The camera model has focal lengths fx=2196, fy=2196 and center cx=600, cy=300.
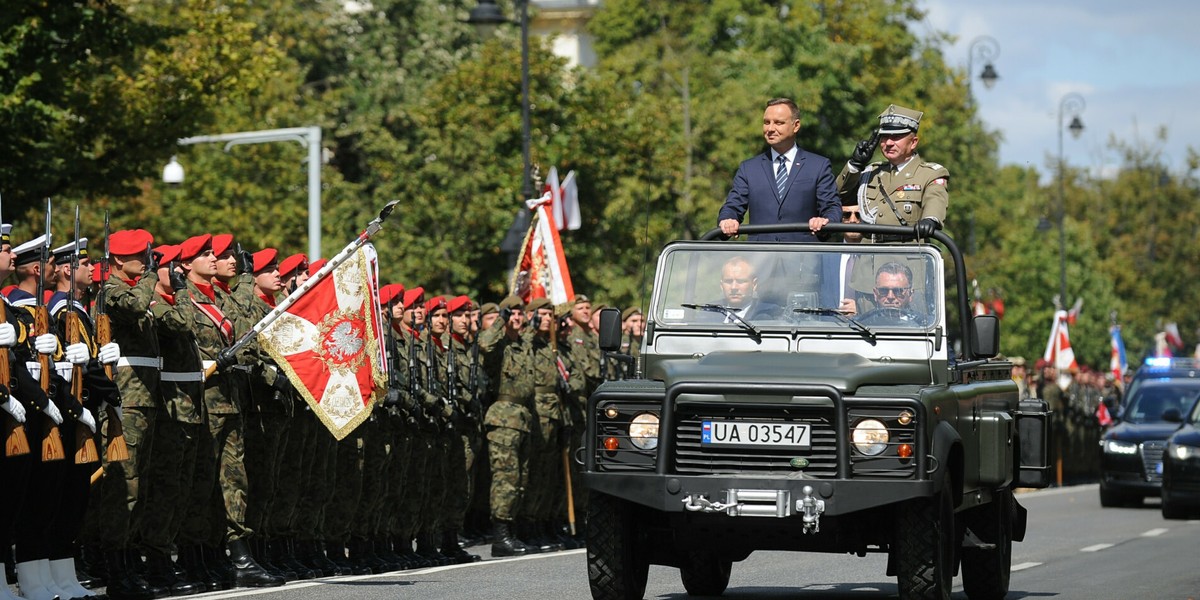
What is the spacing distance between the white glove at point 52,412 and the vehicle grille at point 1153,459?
19.2 meters

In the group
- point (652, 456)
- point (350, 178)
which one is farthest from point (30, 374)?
point (350, 178)

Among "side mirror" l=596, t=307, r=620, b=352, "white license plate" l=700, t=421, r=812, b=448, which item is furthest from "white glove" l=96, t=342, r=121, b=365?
"white license plate" l=700, t=421, r=812, b=448

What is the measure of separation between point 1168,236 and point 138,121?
73.2 metres

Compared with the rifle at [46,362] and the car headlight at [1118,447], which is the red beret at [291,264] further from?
the car headlight at [1118,447]

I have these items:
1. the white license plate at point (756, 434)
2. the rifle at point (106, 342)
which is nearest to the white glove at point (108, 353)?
the rifle at point (106, 342)

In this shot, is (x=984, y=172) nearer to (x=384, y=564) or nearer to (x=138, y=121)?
(x=138, y=121)

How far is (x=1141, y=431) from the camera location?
29.0 meters

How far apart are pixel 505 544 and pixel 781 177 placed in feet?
21.4

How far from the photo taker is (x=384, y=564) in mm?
16203

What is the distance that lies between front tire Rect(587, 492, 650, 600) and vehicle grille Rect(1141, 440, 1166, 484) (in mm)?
18435

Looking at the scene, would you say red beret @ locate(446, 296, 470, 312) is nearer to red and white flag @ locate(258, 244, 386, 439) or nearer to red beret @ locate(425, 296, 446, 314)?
red beret @ locate(425, 296, 446, 314)

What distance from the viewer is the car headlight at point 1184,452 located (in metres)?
24.7

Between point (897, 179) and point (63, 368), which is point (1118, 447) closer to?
point (897, 179)

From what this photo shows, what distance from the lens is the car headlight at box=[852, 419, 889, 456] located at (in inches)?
414
